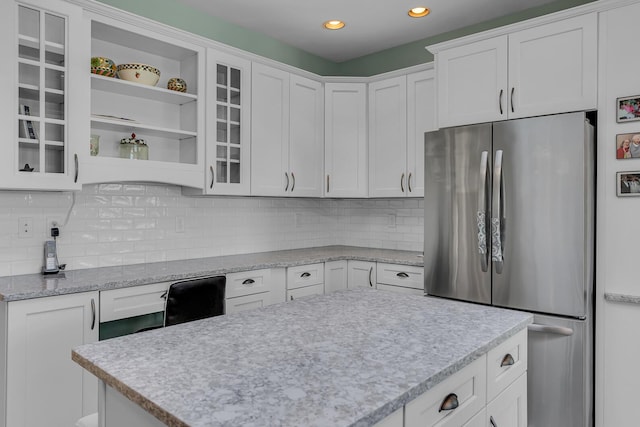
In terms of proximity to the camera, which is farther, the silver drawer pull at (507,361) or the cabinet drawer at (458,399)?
the silver drawer pull at (507,361)

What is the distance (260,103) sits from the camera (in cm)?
342

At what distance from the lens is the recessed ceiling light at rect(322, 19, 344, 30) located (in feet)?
11.5

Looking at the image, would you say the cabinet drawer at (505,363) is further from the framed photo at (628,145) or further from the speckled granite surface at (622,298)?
the framed photo at (628,145)

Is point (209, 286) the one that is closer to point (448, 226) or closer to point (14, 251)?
point (14, 251)

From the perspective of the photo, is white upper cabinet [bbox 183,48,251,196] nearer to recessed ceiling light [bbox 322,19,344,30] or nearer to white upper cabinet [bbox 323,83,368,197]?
recessed ceiling light [bbox 322,19,344,30]

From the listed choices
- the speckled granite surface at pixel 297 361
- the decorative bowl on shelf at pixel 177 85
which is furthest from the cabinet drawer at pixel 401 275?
the decorative bowl on shelf at pixel 177 85

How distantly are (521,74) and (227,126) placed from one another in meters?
2.01

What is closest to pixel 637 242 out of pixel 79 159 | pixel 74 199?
pixel 79 159

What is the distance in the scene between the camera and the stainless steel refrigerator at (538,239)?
92.4 inches

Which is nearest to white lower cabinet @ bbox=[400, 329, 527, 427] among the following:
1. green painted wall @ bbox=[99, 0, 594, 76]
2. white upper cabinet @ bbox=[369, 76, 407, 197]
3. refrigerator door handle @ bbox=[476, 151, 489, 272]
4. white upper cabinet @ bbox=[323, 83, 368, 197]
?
refrigerator door handle @ bbox=[476, 151, 489, 272]

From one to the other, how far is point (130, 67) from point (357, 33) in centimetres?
193

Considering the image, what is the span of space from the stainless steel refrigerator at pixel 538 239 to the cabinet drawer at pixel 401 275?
1.56ft

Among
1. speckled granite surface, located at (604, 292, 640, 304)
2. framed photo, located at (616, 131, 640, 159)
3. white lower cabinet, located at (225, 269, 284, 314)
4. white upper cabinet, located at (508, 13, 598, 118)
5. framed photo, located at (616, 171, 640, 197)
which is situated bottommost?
white lower cabinet, located at (225, 269, 284, 314)

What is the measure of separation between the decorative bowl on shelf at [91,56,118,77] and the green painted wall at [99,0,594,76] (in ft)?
1.68
